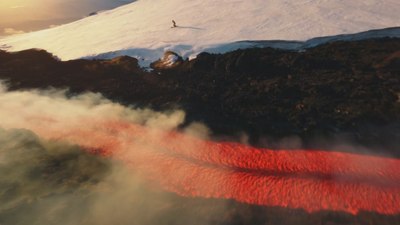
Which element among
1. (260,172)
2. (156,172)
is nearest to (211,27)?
(156,172)

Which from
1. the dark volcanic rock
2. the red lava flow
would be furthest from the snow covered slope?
the red lava flow

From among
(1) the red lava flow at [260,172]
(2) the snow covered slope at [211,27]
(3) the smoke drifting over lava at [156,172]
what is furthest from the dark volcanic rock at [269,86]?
(2) the snow covered slope at [211,27]

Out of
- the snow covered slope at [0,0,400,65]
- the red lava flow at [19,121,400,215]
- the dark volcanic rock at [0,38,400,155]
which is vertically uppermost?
the snow covered slope at [0,0,400,65]

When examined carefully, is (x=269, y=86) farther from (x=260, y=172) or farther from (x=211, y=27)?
(x=211, y=27)

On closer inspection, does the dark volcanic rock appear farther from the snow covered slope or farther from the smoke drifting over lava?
the snow covered slope

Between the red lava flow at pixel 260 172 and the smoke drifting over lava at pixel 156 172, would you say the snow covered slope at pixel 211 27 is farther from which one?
the red lava flow at pixel 260 172

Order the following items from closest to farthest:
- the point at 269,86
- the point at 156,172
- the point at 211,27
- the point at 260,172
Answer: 1. the point at 260,172
2. the point at 156,172
3. the point at 269,86
4. the point at 211,27
